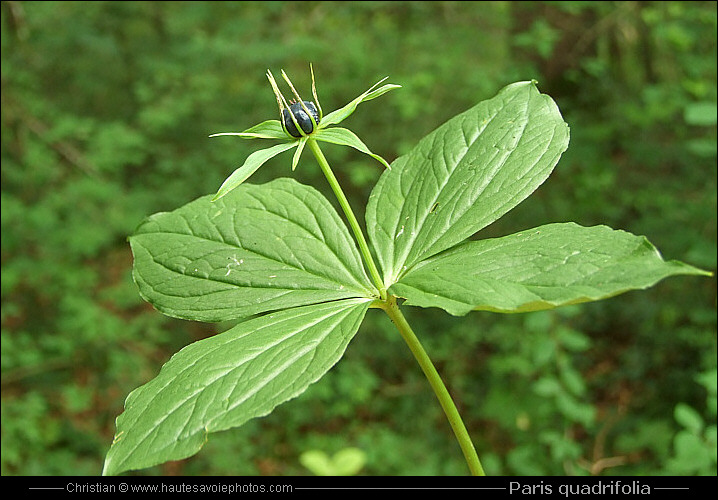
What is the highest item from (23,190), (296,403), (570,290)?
(23,190)

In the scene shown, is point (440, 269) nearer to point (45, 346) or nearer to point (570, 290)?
point (570, 290)

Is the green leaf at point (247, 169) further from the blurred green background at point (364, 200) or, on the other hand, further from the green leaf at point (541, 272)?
the blurred green background at point (364, 200)

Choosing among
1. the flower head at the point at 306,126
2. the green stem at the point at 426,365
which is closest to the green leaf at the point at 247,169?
the flower head at the point at 306,126

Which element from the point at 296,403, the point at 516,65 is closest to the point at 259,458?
the point at 296,403

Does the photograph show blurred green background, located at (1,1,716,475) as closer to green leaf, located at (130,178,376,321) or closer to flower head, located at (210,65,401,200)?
green leaf, located at (130,178,376,321)

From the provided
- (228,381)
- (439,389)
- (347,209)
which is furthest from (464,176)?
(228,381)

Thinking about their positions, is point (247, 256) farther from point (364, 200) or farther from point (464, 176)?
point (364, 200)

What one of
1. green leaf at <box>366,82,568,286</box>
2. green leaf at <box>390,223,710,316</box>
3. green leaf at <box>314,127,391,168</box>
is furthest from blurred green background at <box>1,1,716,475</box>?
green leaf at <box>314,127,391,168</box>
